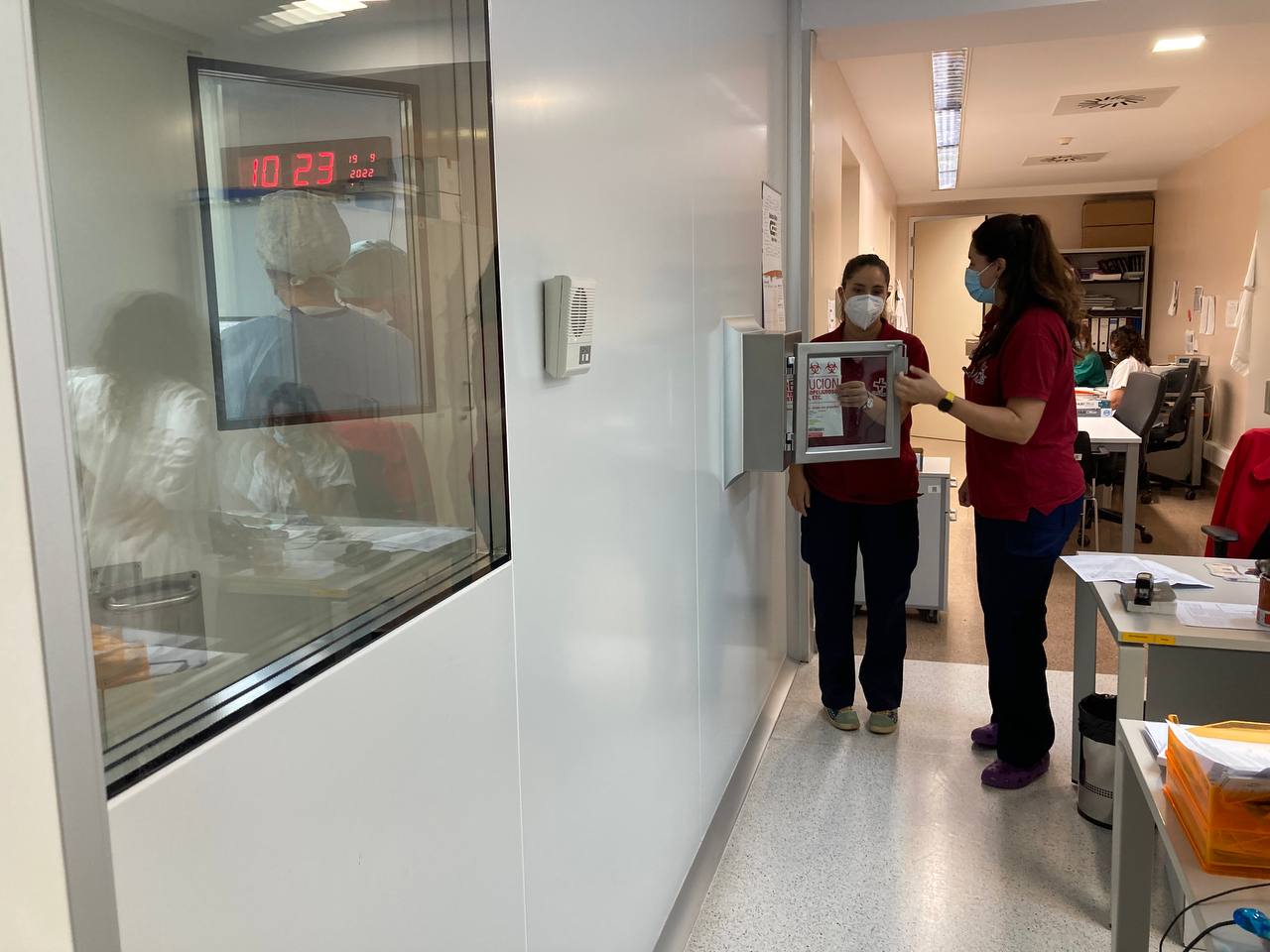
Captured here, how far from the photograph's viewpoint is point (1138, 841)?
1.83m

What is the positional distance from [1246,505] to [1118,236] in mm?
9258

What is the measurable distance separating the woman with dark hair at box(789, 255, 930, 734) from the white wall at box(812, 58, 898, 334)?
2.88 ft

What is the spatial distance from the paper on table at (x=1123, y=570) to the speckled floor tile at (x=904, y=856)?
741mm

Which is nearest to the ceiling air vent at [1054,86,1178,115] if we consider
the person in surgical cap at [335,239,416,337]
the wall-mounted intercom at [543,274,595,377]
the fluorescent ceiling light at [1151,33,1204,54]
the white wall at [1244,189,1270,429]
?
the fluorescent ceiling light at [1151,33,1204,54]

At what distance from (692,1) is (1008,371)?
1289 millimetres

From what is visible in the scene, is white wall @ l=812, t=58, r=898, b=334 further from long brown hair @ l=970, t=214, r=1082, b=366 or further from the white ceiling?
long brown hair @ l=970, t=214, r=1082, b=366

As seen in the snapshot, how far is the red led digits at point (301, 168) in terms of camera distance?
2.79ft

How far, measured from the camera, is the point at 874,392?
2900 millimetres

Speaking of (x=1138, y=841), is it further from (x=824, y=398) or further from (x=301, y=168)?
(x=301, y=168)

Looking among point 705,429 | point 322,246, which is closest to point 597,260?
point 322,246

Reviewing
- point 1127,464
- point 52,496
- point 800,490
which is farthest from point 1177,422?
point 52,496

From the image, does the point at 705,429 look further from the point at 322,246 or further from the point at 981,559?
the point at 322,246

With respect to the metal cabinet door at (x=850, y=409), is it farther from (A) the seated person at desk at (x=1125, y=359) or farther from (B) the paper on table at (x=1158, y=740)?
(A) the seated person at desk at (x=1125, y=359)

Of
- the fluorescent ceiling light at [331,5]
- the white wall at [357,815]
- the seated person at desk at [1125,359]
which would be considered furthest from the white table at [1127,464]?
the fluorescent ceiling light at [331,5]
